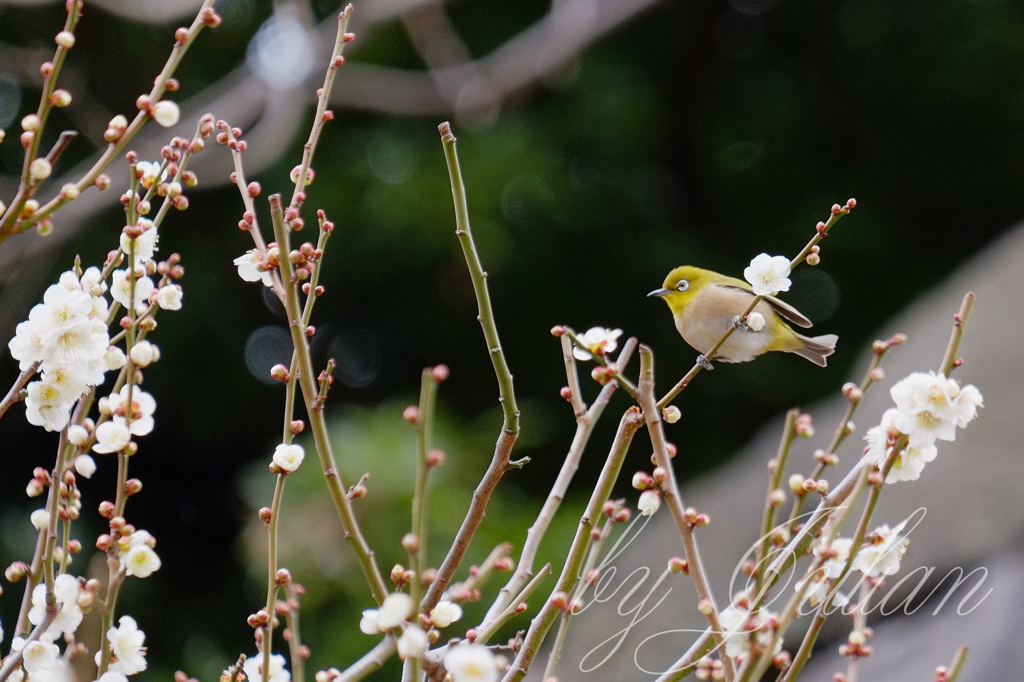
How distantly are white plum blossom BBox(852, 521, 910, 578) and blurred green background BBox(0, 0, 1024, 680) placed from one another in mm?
2530

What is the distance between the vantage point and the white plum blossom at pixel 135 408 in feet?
2.27

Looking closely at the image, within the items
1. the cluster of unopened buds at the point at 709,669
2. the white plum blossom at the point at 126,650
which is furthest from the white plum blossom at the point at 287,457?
the cluster of unopened buds at the point at 709,669

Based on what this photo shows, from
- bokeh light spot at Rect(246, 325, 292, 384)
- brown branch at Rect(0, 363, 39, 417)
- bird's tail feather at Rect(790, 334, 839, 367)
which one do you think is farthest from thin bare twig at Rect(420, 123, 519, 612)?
bokeh light spot at Rect(246, 325, 292, 384)

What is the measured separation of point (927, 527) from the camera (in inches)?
94.2

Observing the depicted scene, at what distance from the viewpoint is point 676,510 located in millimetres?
690

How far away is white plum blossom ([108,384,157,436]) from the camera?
69 cm

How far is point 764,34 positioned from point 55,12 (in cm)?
327

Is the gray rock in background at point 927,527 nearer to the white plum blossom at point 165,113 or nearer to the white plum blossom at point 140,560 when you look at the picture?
the white plum blossom at point 140,560

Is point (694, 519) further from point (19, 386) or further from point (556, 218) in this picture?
point (556, 218)

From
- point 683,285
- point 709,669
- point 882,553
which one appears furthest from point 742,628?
point 683,285

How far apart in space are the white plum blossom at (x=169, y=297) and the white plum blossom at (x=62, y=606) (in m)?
0.21

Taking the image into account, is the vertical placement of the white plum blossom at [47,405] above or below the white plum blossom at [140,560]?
above

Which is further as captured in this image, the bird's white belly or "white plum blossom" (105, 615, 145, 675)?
the bird's white belly

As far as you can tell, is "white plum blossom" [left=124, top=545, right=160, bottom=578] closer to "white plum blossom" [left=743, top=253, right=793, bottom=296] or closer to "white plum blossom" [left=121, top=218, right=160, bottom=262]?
"white plum blossom" [left=121, top=218, right=160, bottom=262]
